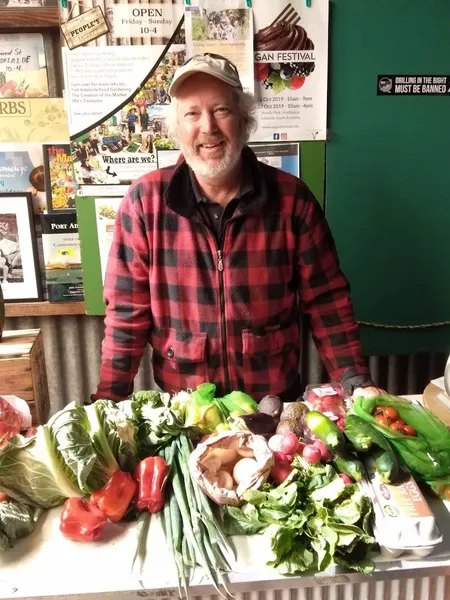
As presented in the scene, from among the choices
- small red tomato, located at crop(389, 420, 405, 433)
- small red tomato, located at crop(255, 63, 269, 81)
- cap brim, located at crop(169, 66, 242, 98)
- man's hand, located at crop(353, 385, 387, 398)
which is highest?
small red tomato, located at crop(255, 63, 269, 81)

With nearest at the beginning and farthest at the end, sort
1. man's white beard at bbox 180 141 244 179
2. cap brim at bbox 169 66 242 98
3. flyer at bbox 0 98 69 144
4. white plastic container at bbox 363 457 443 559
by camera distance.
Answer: white plastic container at bbox 363 457 443 559 → cap brim at bbox 169 66 242 98 → man's white beard at bbox 180 141 244 179 → flyer at bbox 0 98 69 144

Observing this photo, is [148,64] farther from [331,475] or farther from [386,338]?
[331,475]

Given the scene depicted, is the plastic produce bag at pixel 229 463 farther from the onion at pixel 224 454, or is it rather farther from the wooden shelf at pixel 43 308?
the wooden shelf at pixel 43 308

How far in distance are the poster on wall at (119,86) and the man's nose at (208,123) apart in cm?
64

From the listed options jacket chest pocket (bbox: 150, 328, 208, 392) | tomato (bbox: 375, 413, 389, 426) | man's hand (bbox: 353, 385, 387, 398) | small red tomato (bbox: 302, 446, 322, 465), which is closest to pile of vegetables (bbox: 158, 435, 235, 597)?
small red tomato (bbox: 302, 446, 322, 465)

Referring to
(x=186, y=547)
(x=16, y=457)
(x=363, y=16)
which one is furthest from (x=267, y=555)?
(x=363, y=16)

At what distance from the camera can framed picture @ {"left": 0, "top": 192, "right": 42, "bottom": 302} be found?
2.53 meters

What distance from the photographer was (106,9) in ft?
7.39

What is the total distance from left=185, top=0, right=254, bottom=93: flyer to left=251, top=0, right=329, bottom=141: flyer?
40 millimetres

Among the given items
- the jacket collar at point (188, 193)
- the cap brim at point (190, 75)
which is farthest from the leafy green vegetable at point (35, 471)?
→ the cap brim at point (190, 75)

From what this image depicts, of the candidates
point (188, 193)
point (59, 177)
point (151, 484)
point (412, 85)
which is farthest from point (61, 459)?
point (412, 85)

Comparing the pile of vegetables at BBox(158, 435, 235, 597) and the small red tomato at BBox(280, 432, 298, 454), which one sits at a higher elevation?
the small red tomato at BBox(280, 432, 298, 454)

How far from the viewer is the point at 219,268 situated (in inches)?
74.6

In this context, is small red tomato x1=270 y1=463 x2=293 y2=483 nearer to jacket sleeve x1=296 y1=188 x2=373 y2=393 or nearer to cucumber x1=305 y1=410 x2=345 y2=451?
cucumber x1=305 y1=410 x2=345 y2=451
